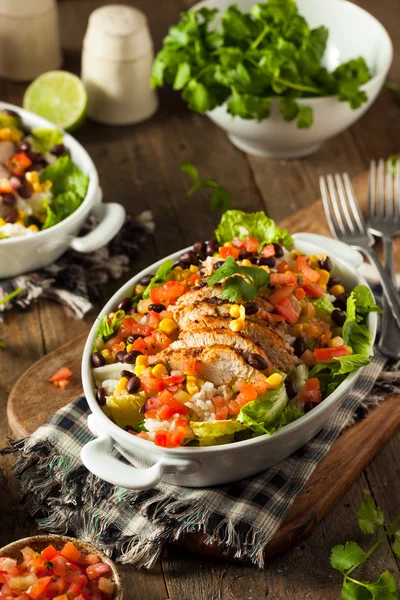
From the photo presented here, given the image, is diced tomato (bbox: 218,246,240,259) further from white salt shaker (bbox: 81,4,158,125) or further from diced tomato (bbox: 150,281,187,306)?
white salt shaker (bbox: 81,4,158,125)

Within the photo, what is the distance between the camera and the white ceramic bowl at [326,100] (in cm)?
614

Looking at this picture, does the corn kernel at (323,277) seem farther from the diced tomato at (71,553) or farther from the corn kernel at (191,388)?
the diced tomato at (71,553)

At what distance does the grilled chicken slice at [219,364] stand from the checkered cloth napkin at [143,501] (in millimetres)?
579

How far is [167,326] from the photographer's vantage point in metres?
4.23

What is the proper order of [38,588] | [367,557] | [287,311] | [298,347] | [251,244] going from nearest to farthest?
1. [38,588]
2. [367,557]
3. [298,347]
4. [287,311]
5. [251,244]

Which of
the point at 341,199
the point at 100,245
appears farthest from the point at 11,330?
the point at 341,199

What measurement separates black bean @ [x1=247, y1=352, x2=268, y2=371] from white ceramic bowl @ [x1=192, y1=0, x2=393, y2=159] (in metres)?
2.65

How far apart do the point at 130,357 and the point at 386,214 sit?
2.49m

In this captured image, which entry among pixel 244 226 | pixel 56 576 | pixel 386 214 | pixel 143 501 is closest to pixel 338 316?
pixel 244 226

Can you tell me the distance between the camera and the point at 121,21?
6539 mm

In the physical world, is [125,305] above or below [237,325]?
below

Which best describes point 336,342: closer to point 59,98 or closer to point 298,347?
point 298,347

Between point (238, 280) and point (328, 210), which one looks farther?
point (328, 210)

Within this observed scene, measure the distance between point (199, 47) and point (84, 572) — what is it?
385 centimetres
